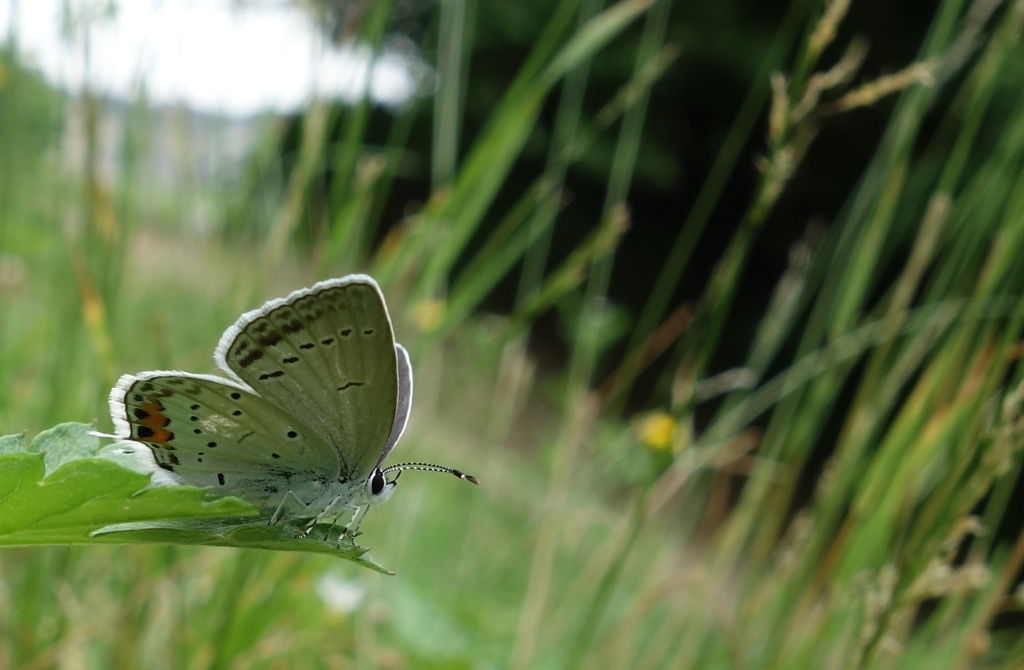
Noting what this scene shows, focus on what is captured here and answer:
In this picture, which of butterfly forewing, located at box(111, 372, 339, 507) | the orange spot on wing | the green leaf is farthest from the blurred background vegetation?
the green leaf

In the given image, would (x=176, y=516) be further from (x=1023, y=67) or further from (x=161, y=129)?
(x=1023, y=67)

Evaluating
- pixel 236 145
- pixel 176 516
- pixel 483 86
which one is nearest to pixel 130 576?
pixel 176 516

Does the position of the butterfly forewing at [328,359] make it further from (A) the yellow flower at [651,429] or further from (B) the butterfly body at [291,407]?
(A) the yellow flower at [651,429]

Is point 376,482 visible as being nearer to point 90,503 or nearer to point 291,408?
point 291,408

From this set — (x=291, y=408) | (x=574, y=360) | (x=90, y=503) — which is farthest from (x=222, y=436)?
(x=574, y=360)

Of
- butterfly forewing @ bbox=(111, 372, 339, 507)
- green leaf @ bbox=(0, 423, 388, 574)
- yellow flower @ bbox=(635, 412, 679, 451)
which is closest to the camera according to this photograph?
green leaf @ bbox=(0, 423, 388, 574)

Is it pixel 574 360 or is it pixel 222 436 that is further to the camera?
pixel 574 360

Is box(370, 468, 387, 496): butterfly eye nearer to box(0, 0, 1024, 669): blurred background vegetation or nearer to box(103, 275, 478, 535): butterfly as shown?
box(103, 275, 478, 535): butterfly
